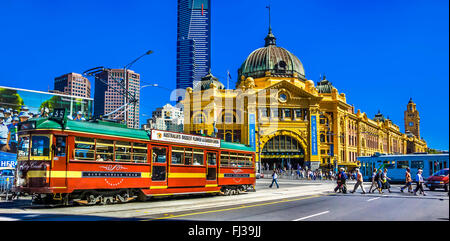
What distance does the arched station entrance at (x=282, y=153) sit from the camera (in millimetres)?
74312

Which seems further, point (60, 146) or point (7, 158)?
point (7, 158)

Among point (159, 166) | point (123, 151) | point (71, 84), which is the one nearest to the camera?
point (123, 151)

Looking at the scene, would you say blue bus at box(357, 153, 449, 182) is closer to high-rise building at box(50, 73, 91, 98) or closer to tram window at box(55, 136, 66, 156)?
tram window at box(55, 136, 66, 156)

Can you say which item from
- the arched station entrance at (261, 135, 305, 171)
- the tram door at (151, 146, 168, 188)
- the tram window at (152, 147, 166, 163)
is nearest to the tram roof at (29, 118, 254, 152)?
the tram window at (152, 147, 166, 163)

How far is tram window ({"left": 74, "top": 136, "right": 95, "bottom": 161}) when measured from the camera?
52.4ft

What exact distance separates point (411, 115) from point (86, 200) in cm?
17472

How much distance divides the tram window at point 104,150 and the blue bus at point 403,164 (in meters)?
31.9

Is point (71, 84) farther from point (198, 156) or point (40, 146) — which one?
point (40, 146)

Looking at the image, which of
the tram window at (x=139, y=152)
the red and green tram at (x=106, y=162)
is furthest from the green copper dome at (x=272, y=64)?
the tram window at (x=139, y=152)

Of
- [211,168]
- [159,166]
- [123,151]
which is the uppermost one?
[123,151]

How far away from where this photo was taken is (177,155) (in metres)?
20.3

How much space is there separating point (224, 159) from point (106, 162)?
28.3 ft

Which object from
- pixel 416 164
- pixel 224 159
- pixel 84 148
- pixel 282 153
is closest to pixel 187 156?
pixel 224 159
